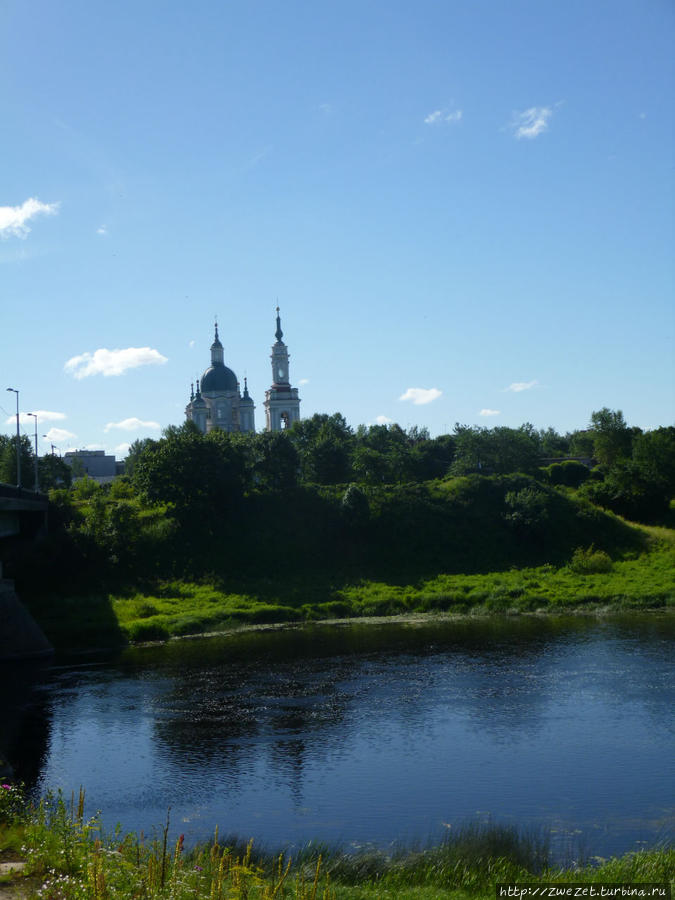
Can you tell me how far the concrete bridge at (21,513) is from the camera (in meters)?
47.1

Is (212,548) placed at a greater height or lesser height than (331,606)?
greater

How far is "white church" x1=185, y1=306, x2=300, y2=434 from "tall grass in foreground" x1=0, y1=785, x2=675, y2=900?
362ft

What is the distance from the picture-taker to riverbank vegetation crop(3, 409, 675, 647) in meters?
56.5

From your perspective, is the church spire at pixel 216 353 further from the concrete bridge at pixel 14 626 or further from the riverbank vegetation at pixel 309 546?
the concrete bridge at pixel 14 626

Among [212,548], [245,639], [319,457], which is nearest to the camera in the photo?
[245,639]

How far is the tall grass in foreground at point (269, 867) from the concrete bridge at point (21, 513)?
96.6 ft

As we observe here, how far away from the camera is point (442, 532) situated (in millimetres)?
72000

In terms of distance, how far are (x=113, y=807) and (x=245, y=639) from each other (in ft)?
87.0

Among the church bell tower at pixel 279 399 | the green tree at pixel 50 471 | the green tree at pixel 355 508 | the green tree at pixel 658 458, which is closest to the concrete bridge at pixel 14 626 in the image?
the green tree at pixel 355 508

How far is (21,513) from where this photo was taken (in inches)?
2303

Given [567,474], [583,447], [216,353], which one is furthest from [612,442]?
[216,353]

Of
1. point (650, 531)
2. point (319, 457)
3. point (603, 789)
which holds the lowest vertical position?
point (603, 789)

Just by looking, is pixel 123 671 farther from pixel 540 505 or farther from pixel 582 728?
pixel 540 505

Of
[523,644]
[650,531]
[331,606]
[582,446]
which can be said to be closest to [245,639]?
[331,606]
